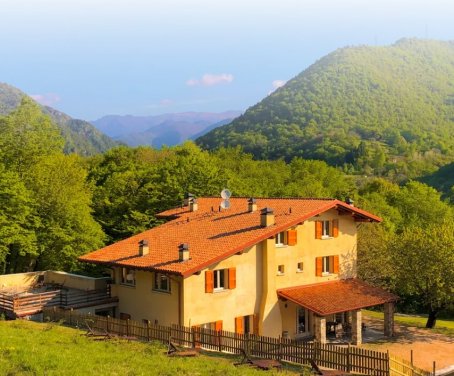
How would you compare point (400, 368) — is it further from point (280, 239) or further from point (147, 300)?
point (147, 300)

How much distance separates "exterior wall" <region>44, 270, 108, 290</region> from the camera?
36.8 meters

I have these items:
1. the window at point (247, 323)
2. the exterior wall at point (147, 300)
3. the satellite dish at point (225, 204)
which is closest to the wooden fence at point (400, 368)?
the window at point (247, 323)

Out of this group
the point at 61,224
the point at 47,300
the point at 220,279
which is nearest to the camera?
the point at 220,279

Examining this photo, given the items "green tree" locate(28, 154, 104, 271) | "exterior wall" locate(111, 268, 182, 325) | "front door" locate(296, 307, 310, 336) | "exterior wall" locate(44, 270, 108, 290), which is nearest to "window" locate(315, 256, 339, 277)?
"front door" locate(296, 307, 310, 336)

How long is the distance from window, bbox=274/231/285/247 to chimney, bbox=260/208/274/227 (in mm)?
1328

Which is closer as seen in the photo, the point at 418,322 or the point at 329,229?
the point at 329,229

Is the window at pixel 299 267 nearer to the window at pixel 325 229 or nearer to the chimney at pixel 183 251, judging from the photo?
the window at pixel 325 229

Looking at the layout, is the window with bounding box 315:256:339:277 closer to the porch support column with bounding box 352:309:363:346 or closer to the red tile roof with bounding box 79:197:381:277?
the red tile roof with bounding box 79:197:381:277

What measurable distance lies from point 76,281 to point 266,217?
13041mm

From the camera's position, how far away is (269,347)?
86.4ft

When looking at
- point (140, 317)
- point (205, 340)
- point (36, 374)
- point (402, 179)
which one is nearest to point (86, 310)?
point (140, 317)

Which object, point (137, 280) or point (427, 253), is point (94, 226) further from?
point (427, 253)

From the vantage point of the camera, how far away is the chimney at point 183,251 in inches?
1253

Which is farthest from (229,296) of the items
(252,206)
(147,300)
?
(252,206)
